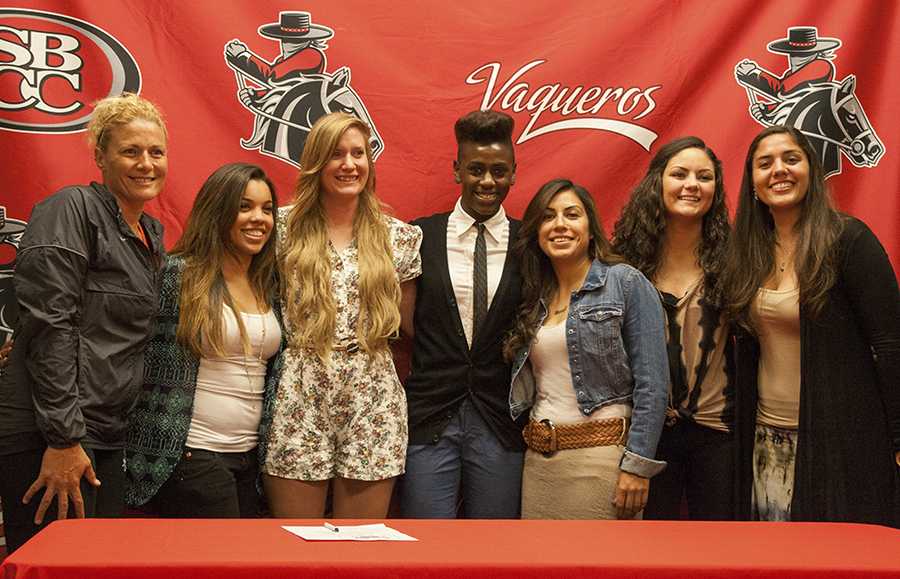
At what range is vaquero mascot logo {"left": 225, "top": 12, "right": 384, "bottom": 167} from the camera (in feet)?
12.0

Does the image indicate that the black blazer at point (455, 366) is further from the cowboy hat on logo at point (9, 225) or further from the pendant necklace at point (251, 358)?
the cowboy hat on logo at point (9, 225)

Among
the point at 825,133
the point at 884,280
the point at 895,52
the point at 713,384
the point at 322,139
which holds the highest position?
the point at 895,52

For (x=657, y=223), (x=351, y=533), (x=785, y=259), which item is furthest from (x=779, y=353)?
(x=351, y=533)

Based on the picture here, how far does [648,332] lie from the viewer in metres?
3.08

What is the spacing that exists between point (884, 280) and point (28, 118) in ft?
9.86

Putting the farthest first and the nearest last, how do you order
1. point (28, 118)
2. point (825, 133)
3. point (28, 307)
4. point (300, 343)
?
point (825, 133) < point (28, 118) < point (300, 343) < point (28, 307)

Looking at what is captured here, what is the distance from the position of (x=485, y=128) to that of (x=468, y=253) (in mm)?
474

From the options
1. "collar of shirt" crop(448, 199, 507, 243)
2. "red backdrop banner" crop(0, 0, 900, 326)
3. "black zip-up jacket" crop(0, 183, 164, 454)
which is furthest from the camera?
"red backdrop banner" crop(0, 0, 900, 326)

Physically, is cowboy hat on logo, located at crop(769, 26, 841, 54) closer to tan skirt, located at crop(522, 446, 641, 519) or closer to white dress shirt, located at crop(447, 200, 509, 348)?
white dress shirt, located at crop(447, 200, 509, 348)

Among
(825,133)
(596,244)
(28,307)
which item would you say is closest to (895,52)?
(825,133)

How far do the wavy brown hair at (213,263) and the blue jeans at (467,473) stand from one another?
29.8 inches

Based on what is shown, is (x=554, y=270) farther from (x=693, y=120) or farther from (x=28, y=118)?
(x=28, y=118)

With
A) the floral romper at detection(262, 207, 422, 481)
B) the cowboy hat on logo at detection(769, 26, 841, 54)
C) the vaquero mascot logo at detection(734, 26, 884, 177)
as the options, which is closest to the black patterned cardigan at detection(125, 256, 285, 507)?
the floral romper at detection(262, 207, 422, 481)

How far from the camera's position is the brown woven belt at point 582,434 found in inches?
121
